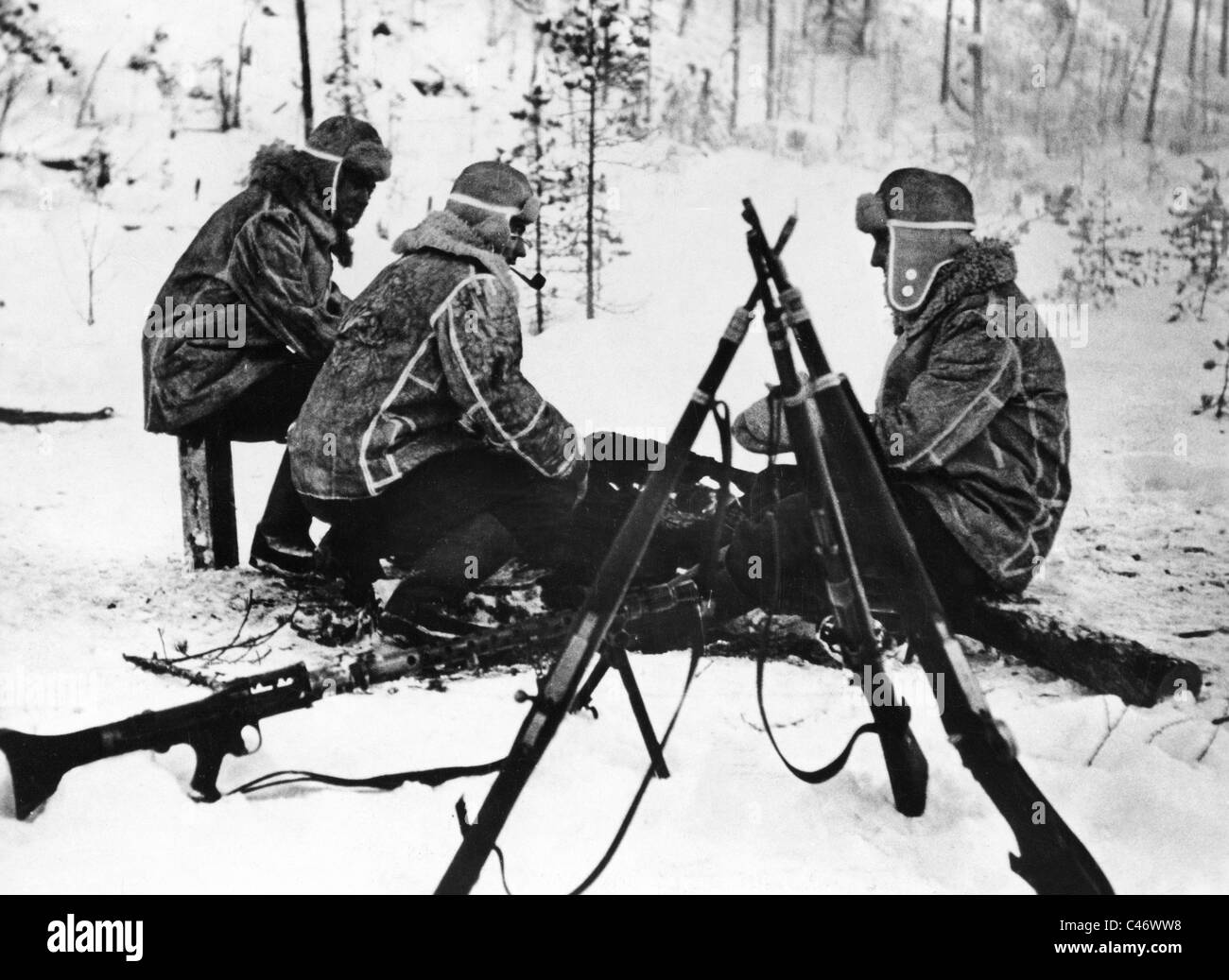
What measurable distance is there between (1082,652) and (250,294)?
2.76 metres

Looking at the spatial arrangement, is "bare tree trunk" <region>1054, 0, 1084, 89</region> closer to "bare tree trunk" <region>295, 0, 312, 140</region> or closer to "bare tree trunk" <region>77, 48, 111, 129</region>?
"bare tree trunk" <region>295, 0, 312, 140</region>

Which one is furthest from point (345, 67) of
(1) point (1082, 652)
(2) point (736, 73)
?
(1) point (1082, 652)

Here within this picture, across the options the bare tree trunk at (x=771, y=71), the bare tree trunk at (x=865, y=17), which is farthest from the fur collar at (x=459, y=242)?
the bare tree trunk at (x=865, y=17)

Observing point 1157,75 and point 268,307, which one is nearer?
point 1157,75

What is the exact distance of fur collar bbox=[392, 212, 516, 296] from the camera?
340 cm

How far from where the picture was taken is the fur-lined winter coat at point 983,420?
3182 millimetres

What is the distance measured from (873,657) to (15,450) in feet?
8.26

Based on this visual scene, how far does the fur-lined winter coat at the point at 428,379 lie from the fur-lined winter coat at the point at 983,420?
0.96 m

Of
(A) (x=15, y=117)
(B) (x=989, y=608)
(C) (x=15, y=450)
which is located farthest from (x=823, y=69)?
(C) (x=15, y=450)

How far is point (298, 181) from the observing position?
13.1 feet

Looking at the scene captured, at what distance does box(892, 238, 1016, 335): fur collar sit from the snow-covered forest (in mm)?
341

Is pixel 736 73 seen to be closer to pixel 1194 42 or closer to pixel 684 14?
pixel 684 14

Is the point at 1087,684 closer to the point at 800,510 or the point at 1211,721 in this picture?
the point at 1211,721

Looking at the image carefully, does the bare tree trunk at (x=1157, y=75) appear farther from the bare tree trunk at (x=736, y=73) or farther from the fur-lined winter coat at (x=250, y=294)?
the fur-lined winter coat at (x=250, y=294)
